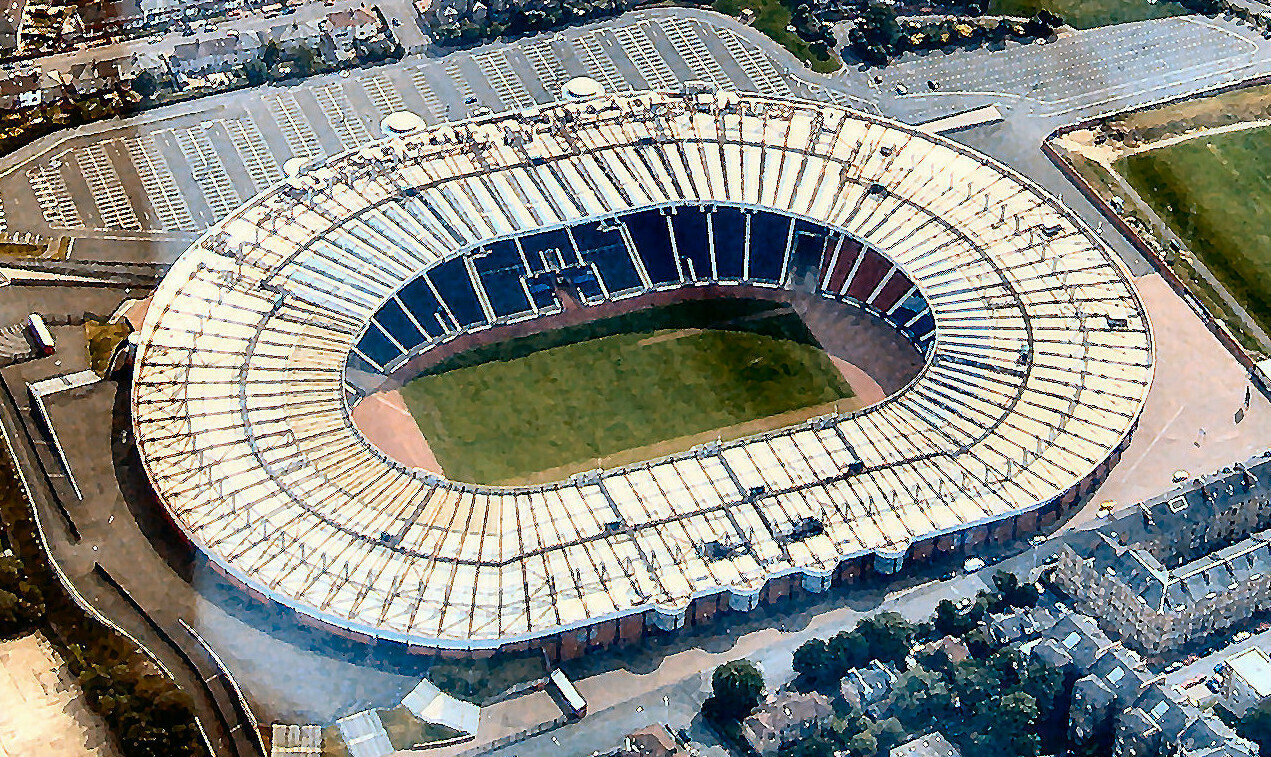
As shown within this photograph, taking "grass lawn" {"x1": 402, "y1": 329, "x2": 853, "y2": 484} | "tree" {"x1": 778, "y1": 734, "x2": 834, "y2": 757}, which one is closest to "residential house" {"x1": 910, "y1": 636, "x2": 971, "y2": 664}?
"tree" {"x1": 778, "y1": 734, "x2": 834, "y2": 757}

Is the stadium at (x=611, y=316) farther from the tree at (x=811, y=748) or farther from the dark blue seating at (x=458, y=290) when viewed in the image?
the tree at (x=811, y=748)

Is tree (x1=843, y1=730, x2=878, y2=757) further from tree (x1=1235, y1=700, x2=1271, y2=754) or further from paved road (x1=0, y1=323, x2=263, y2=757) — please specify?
paved road (x1=0, y1=323, x2=263, y2=757)

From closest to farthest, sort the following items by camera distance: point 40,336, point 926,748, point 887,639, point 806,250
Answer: point 926,748
point 887,639
point 40,336
point 806,250

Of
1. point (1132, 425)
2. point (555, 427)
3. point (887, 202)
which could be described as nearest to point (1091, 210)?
point (887, 202)

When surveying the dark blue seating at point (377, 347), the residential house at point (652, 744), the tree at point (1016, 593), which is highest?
the dark blue seating at point (377, 347)

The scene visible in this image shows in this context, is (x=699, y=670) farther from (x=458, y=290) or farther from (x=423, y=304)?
(x=458, y=290)

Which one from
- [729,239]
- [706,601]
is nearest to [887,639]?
[706,601]

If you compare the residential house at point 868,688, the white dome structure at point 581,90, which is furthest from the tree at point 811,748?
the white dome structure at point 581,90
